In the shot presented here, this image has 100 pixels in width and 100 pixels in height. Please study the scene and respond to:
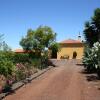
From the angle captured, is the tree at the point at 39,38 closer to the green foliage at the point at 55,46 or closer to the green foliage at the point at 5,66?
the green foliage at the point at 55,46

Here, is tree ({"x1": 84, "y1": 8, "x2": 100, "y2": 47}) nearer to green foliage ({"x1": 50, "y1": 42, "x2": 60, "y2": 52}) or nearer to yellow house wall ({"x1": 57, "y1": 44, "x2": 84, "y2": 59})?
green foliage ({"x1": 50, "y1": 42, "x2": 60, "y2": 52})

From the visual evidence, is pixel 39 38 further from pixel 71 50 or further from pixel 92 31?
pixel 71 50

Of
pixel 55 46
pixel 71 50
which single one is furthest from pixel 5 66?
pixel 71 50

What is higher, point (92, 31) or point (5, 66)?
point (92, 31)

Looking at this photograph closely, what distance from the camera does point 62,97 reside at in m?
16.2

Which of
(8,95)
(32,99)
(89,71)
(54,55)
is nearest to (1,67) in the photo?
(8,95)

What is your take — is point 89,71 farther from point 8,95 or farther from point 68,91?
point 8,95

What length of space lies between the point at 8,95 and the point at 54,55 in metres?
56.9

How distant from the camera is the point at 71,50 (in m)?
74.0

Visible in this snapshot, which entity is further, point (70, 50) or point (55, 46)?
point (70, 50)

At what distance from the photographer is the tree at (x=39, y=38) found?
48188mm

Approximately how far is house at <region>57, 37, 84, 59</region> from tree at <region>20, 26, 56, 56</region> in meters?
23.9

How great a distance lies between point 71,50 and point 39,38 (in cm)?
2655

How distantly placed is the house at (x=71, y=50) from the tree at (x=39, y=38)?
2390 cm
